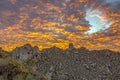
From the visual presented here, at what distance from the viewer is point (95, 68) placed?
174 m

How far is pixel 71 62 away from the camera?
6821 inches

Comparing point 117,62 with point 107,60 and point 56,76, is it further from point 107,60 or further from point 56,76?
point 56,76

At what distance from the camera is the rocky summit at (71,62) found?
491ft

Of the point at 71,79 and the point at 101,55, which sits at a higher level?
the point at 101,55

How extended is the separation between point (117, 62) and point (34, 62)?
57780mm

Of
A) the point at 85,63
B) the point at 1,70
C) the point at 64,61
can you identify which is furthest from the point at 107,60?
the point at 1,70

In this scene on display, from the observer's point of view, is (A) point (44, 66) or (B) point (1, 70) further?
(A) point (44, 66)

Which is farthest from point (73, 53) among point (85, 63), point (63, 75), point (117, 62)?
point (63, 75)

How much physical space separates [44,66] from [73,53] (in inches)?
1502

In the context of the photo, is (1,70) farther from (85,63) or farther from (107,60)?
(107,60)

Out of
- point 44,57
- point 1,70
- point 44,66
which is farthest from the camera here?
point 44,57

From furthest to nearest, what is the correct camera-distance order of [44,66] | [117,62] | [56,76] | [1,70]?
[117,62] < [44,66] < [56,76] < [1,70]

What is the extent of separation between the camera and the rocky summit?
14975 cm

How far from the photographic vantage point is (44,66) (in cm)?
15375
